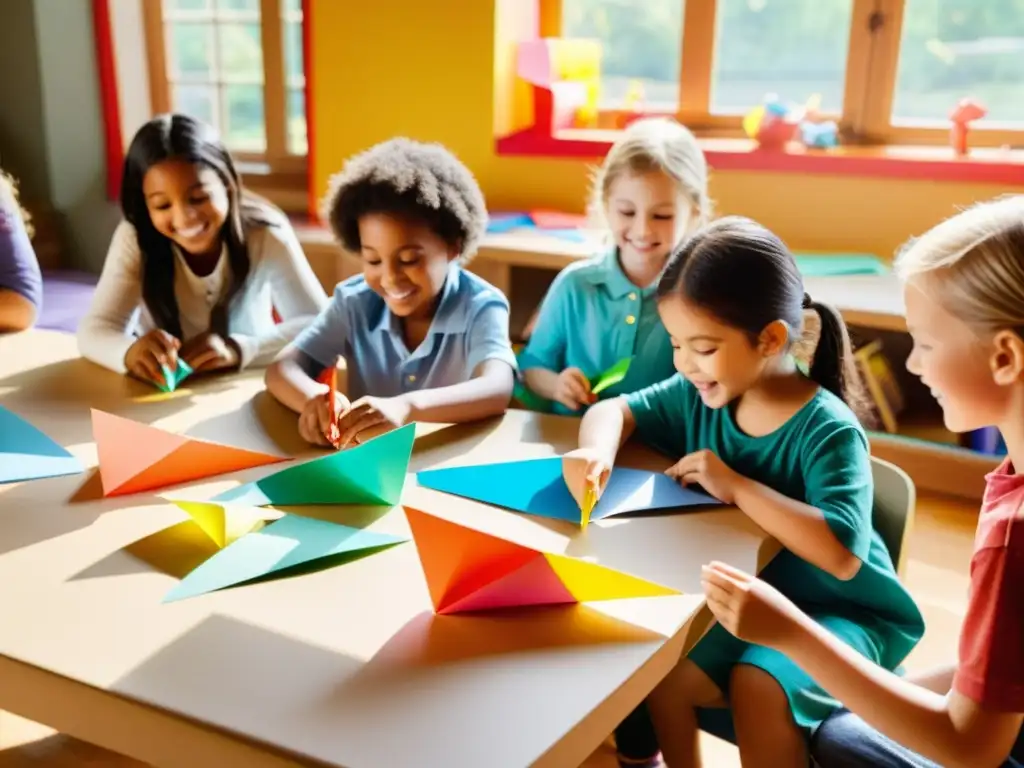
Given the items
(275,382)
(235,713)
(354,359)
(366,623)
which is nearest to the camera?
(235,713)

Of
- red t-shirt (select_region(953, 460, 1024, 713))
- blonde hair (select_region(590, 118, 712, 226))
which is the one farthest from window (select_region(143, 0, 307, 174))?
red t-shirt (select_region(953, 460, 1024, 713))

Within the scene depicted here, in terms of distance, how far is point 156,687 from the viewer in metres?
0.70

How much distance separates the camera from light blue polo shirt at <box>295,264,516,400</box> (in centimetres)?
149

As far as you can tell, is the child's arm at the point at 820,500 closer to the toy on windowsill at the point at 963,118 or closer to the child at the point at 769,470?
the child at the point at 769,470

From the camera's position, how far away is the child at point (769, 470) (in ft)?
3.27

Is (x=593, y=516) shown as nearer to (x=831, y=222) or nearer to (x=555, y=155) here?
(x=831, y=222)

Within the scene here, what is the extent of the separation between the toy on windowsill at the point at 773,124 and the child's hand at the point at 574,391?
5.10 ft

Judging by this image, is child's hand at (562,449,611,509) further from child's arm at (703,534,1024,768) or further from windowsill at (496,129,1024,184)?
windowsill at (496,129,1024,184)

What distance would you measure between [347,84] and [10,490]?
93.6 inches

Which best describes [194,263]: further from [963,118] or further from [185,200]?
[963,118]

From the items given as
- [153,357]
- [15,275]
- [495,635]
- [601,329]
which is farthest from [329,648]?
[15,275]

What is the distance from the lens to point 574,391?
146 cm

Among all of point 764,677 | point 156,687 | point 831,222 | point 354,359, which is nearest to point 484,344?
point 354,359

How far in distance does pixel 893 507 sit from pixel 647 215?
0.66 metres
